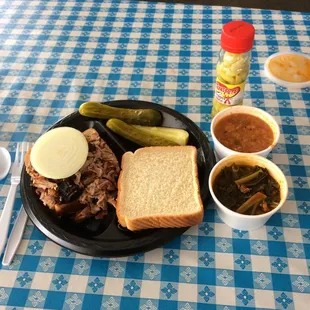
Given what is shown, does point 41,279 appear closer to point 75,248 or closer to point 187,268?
point 75,248

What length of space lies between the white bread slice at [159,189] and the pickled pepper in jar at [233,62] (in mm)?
292

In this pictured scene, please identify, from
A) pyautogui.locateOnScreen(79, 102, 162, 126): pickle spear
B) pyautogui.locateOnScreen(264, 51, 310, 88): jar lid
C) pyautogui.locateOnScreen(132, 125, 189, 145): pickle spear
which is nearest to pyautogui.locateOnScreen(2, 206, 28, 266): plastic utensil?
pyautogui.locateOnScreen(79, 102, 162, 126): pickle spear

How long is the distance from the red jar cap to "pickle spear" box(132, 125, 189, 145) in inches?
15.6

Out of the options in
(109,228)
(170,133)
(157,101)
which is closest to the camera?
(109,228)

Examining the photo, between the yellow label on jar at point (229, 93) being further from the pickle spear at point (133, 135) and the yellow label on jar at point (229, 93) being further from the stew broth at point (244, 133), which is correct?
the pickle spear at point (133, 135)

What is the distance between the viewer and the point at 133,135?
1.57 meters

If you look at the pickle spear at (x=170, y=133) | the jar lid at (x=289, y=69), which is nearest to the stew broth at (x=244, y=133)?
the pickle spear at (x=170, y=133)

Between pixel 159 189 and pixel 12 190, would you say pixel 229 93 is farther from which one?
pixel 12 190

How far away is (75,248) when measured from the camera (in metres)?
1.25

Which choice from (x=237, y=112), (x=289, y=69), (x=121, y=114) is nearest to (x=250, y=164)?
(x=237, y=112)

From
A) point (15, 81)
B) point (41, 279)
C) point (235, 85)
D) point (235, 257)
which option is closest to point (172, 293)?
point (235, 257)

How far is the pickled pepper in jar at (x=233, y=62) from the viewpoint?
138 cm

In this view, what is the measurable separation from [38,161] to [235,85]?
34.2 inches

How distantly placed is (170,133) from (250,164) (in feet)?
1.28
